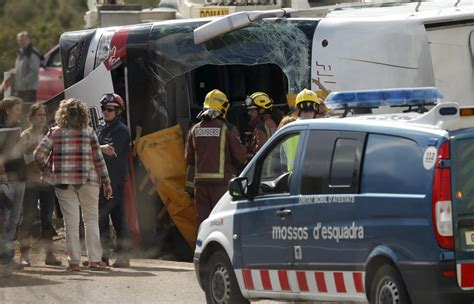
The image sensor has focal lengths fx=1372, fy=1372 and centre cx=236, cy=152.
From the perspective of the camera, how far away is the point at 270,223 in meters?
10.1

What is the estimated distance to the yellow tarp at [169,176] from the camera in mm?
15555

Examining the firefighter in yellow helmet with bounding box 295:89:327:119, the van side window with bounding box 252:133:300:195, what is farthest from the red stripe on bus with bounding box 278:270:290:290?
the firefighter in yellow helmet with bounding box 295:89:327:119

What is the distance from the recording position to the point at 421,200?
848cm

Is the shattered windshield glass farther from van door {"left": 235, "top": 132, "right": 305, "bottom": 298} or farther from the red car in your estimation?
the red car

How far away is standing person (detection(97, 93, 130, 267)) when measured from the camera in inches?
577

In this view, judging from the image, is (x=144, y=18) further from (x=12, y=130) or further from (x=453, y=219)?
(x=453, y=219)

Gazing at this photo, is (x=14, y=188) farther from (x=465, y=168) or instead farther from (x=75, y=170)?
(x=465, y=168)

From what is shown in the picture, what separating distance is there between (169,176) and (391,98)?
6.32 m

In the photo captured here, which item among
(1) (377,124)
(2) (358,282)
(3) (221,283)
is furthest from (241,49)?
(2) (358,282)

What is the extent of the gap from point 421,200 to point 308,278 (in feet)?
4.87

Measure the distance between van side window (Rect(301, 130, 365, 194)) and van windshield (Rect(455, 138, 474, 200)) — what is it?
2.77 feet

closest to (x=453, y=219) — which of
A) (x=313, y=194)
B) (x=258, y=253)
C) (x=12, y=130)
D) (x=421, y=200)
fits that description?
(x=421, y=200)

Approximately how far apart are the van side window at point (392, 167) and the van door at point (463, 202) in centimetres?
20

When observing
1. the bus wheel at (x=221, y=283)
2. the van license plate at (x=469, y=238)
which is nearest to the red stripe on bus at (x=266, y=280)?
the bus wheel at (x=221, y=283)
